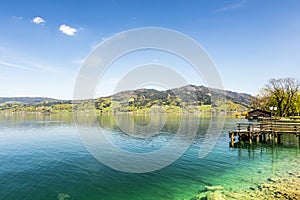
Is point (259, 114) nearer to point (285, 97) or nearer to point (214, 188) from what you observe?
point (285, 97)

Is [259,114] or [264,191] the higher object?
[259,114]

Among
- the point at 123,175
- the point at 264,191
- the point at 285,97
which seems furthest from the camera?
the point at 285,97

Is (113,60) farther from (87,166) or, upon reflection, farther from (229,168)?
(229,168)

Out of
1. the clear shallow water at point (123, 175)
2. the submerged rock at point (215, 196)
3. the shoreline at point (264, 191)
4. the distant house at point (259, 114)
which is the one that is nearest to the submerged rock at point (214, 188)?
the shoreline at point (264, 191)

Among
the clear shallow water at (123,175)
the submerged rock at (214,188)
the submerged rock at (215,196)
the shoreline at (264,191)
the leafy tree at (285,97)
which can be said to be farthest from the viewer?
the leafy tree at (285,97)

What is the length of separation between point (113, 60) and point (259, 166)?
21.5 m

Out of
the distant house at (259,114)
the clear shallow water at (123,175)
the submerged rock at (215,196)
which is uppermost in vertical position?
the distant house at (259,114)

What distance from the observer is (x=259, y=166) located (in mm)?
23750

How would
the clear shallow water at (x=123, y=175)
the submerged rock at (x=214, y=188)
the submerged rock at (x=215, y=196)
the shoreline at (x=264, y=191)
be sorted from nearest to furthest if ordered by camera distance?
the submerged rock at (x=215, y=196) < the shoreline at (x=264, y=191) < the clear shallow water at (x=123, y=175) < the submerged rock at (x=214, y=188)

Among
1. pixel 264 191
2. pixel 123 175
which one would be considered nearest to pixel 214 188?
pixel 264 191

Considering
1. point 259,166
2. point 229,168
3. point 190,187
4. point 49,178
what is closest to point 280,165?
point 259,166

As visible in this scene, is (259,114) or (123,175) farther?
(259,114)

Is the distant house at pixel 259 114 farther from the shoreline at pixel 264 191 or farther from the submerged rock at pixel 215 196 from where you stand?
the submerged rock at pixel 215 196

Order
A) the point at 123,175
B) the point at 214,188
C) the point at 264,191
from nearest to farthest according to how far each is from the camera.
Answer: the point at 264,191
the point at 214,188
the point at 123,175
